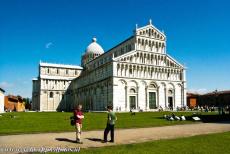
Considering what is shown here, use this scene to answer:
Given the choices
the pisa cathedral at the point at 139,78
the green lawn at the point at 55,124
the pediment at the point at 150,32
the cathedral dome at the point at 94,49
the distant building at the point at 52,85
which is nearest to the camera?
the green lawn at the point at 55,124

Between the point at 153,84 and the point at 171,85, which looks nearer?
the point at 153,84

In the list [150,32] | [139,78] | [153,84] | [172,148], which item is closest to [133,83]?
[139,78]

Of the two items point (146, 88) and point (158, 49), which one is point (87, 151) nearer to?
point (146, 88)

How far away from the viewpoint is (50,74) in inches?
3979

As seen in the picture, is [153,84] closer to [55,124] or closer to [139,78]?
[139,78]

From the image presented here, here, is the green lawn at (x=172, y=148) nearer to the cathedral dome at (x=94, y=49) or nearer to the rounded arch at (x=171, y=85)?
the rounded arch at (x=171, y=85)

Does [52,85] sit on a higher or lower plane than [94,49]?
lower

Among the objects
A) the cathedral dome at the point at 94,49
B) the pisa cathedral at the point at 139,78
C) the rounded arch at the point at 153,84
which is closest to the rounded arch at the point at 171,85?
the pisa cathedral at the point at 139,78

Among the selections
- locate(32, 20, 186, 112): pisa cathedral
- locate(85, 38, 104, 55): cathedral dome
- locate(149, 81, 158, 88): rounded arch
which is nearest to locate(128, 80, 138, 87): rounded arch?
locate(32, 20, 186, 112): pisa cathedral

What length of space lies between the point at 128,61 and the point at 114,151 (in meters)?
55.1

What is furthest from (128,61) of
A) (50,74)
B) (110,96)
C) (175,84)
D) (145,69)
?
(50,74)

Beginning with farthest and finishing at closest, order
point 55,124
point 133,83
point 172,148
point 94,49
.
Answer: point 94,49
point 133,83
point 55,124
point 172,148

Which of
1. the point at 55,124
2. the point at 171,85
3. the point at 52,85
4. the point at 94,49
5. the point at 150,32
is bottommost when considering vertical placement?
the point at 55,124

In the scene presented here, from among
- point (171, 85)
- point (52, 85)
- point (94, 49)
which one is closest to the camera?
point (171, 85)
